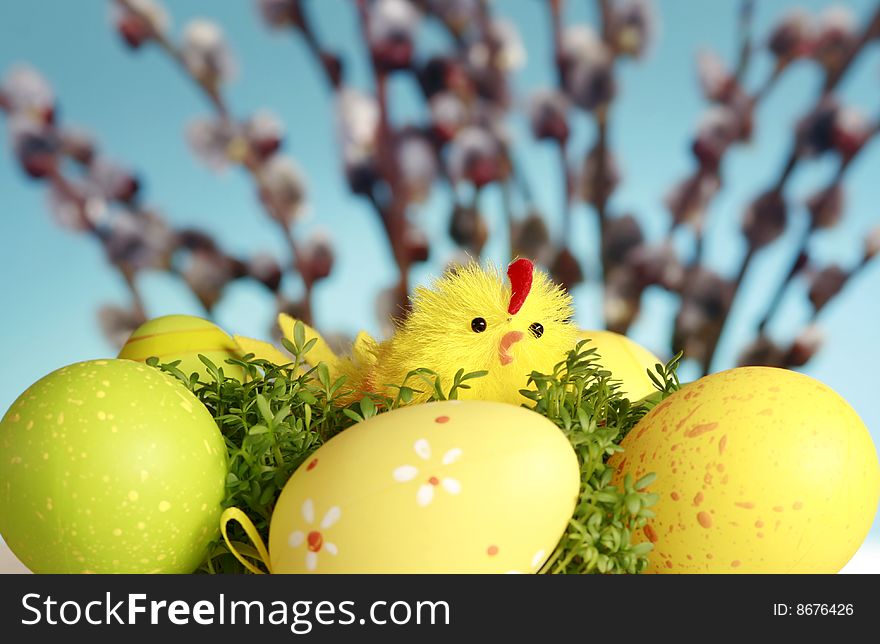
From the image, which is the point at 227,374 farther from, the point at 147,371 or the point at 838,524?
the point at 838,524

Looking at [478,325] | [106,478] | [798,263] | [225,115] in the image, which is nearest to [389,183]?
[225,115]

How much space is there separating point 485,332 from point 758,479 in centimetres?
25

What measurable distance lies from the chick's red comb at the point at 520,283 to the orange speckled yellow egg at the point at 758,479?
0.15m

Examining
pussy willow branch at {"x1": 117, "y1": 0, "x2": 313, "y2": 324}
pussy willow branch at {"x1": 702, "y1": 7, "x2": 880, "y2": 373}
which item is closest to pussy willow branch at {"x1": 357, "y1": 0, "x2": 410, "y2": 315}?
pussy willow branch at {"x1": 117, "y1": 0, "x2": 313, "y2": 324}

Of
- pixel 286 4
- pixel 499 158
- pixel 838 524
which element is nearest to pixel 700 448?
pixel 838 524

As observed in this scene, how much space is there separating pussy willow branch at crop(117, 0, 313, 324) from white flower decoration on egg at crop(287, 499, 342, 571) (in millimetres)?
1385

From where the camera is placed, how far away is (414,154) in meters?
1.93

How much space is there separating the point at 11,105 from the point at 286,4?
625 mm

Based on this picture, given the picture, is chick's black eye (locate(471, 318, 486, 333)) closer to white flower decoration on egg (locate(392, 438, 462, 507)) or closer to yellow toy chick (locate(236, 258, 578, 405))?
yellow toy chick (locate(236, 258, 578, 405))

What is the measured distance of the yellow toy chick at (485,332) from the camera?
76 centimetres

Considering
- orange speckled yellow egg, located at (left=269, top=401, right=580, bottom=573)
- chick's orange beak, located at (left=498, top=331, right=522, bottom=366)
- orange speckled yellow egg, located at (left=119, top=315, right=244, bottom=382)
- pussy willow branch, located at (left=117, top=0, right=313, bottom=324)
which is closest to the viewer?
orange speckled yellow egg, located at (left=269, top=401, right=580, bottom=573)

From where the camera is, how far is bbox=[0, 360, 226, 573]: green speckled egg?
624 mm

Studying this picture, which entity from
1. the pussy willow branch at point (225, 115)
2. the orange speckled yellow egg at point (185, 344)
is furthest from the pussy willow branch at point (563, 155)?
the orange speckled yellow egg at point (185, 344)
